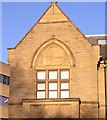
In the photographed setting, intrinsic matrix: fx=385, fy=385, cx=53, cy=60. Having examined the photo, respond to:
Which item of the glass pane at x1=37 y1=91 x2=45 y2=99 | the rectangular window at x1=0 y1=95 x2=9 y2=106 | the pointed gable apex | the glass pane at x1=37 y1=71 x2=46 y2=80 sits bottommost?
the rectangular window at x1=0 y1=95 x2=9 y2=106

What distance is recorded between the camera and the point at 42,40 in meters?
24.5

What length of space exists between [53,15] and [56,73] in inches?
151

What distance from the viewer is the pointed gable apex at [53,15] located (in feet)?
81.1

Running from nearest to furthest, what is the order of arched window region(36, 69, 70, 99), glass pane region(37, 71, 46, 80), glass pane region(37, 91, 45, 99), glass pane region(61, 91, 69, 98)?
glass pane region(61, 91, 69, 98), arched window region(36, 69, 70, 99), glass pane region(37, 91, 45, 99), glass pane region(37, 71, 46, 80)

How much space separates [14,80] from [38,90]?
5.62 feet

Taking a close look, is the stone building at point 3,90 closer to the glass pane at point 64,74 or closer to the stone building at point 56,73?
the stone building at point 56,73

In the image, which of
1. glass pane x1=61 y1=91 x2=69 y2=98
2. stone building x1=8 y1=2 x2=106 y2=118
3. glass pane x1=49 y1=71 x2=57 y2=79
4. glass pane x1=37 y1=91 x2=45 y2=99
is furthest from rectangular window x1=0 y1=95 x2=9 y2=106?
glass pane x1=61 y1=91 x2=69 y2=98

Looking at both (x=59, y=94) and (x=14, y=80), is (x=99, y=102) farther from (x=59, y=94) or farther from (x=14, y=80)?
(x=14, y=80)

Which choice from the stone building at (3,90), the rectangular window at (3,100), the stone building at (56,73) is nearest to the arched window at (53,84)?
the stone building at (56,73)

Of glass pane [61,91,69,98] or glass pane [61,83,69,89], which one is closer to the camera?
glass pane [61,91,69,98]

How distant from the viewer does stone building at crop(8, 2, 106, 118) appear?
23047mm

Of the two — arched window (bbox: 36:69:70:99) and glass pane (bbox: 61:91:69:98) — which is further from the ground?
arched window (bbox: 36:69:70:99)

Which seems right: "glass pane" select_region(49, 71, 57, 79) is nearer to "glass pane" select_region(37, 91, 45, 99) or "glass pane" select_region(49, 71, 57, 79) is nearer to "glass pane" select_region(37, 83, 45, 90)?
"glass pane" select_region(37, 83, 45, 90)

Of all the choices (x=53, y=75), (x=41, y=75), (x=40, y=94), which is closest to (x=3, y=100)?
(x=41, y=75)
